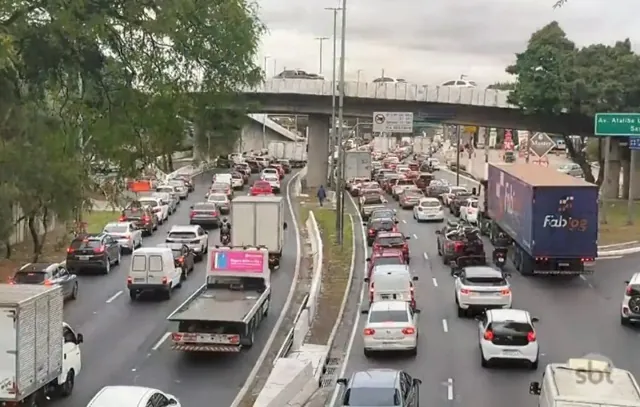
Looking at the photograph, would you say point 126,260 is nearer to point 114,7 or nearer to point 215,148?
point 114,7

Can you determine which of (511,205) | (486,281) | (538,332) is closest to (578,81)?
(511,205)

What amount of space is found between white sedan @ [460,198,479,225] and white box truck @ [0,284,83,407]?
3833 centimetres

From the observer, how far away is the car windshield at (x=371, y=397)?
16.4 metres

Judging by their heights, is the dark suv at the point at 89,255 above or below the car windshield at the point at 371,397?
below

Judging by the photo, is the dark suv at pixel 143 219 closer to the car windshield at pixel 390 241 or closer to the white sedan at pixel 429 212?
the car windshield at pixel 390 241

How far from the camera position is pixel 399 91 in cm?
7412

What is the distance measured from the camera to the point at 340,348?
2628 cm

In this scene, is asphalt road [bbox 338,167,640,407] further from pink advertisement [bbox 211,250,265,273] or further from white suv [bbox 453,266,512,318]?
pink advertisement [bbox 211,250,265,273]

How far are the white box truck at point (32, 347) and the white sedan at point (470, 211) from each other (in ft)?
126

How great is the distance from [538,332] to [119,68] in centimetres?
1554

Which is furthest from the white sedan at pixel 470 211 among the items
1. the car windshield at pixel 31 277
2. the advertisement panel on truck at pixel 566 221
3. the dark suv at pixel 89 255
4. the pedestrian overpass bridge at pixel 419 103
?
the car windshield at pixel 31 277

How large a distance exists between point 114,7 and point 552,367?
886cm

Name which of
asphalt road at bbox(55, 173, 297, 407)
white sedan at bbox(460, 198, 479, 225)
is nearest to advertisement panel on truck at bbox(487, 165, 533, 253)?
white sedan at bbox(460, 198, 479, 225)
